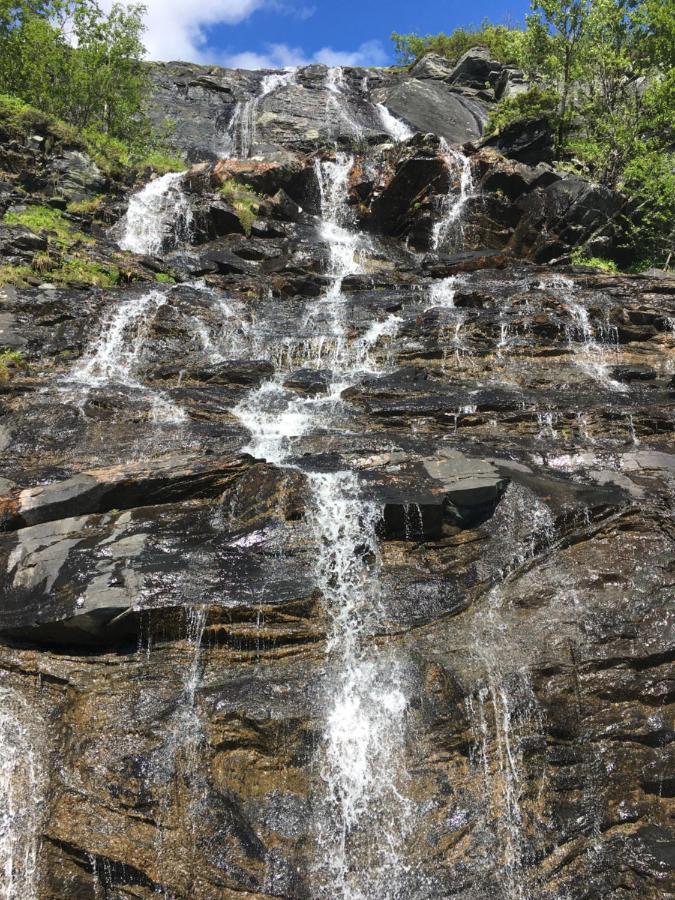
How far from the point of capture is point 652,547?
29.1 ft

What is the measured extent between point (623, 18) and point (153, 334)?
21518mm

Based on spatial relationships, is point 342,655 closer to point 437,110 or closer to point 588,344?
point 588,344

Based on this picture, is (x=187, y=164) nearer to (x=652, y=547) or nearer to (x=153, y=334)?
(x=153, y=334)

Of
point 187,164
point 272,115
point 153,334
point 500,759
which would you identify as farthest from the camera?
point 272,115

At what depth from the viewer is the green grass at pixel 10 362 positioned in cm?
1327

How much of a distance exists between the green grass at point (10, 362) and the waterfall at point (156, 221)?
858 cm

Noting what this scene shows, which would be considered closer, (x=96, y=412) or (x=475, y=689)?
(x=475, y=689)

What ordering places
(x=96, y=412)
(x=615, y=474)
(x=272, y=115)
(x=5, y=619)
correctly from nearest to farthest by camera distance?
(x=5, y=619) < (x=615, y=474) < (x=96, y=412) < (x=272, y=115)

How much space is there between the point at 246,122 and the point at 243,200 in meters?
15.6

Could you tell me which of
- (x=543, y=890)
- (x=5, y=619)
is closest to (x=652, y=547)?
(x=543, y=890)

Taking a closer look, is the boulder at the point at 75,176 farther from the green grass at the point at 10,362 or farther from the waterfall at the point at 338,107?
the waterfall at the point at 338,107

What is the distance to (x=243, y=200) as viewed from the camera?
23.4 metres

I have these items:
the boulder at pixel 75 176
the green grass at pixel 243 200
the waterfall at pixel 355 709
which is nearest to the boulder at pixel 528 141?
the green grass at pixel 243 200

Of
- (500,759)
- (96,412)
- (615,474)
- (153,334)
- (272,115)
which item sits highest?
(272,115)
